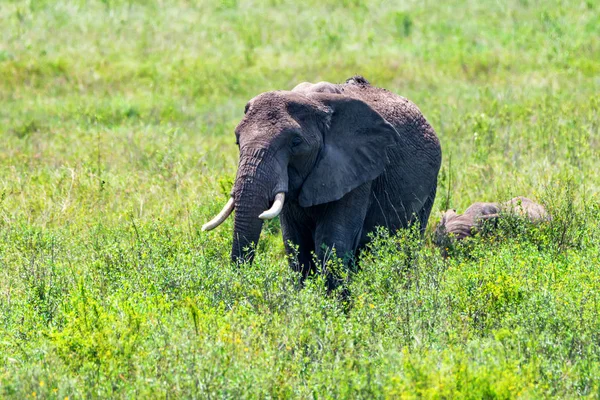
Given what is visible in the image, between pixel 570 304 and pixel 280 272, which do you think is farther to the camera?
pixel 280 272

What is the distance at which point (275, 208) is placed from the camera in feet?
24.2

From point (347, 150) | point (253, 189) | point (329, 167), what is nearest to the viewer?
point (253, 189)

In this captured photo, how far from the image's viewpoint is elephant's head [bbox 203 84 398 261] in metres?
7.50

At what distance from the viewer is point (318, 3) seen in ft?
89.1

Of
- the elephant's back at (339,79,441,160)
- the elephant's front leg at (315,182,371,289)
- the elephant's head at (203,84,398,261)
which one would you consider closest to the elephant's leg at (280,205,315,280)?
the elephant's front leg at (315,182,371,289)

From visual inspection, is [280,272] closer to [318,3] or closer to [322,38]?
[322,38]

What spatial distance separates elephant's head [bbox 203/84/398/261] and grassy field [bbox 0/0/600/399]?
58 centimetres

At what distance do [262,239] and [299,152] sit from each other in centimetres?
265

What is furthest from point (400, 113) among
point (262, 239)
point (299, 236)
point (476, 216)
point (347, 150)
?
point (262, 239)

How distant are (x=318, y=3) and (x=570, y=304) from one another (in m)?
20.9

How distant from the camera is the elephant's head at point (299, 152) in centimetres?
750

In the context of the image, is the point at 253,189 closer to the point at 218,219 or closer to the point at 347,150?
the point at 218,219

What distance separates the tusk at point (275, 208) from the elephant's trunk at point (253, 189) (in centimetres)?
5

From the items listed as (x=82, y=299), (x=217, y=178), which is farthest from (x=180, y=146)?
(x=82, y=299)
